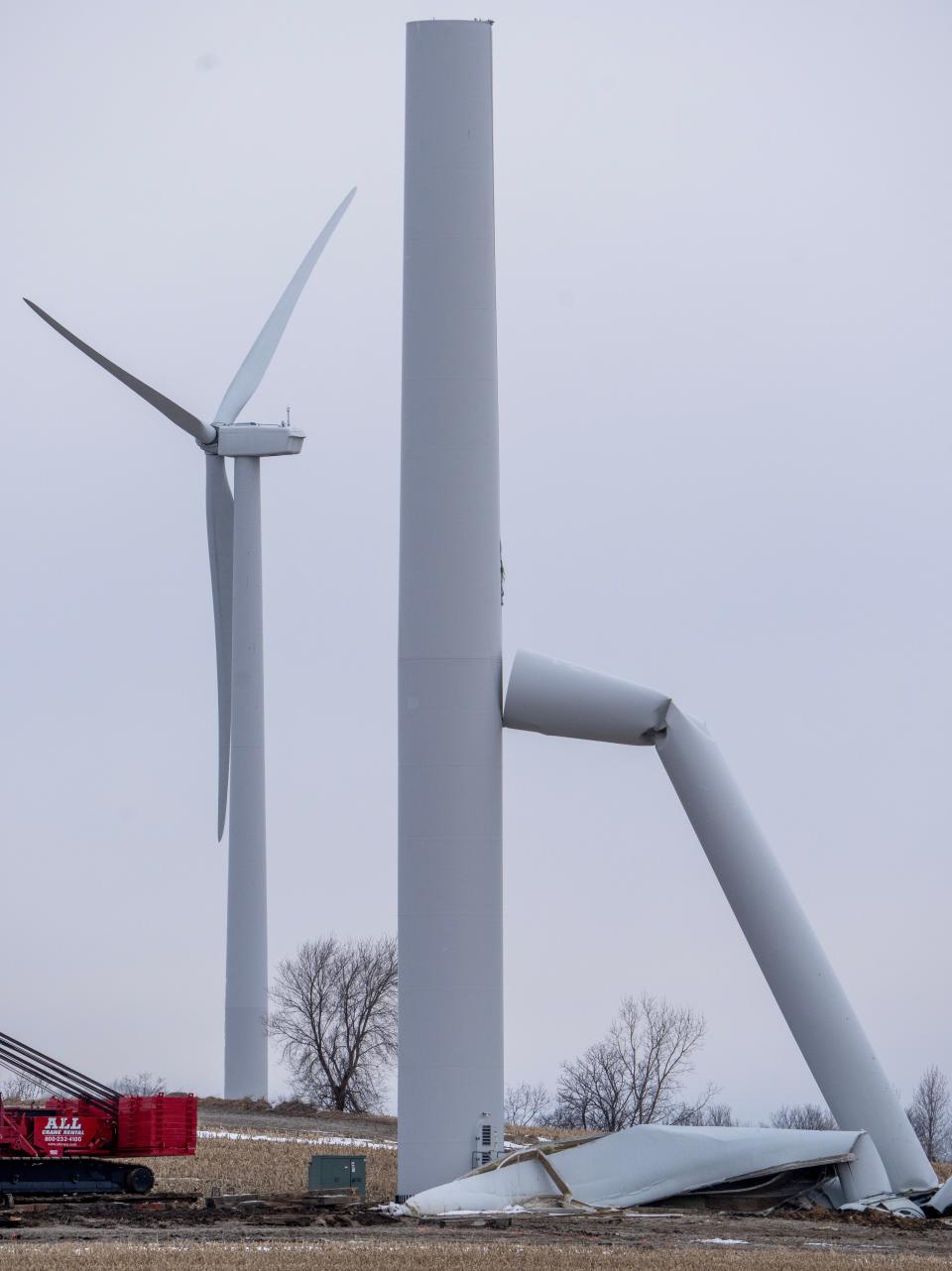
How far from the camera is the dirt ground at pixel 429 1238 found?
2295cm

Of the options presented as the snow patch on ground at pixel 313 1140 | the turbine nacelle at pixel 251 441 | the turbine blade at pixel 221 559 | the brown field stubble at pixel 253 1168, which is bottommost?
the brown field stubble at pixel 253 1168

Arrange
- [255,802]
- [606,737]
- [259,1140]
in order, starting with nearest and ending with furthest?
[606,737] < [259,1140] < [255,802]

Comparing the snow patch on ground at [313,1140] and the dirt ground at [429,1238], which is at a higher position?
the snow patch on ground at [313,1140]

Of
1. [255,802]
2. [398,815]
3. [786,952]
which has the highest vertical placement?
[255,802]

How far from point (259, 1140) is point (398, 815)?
44.9ft

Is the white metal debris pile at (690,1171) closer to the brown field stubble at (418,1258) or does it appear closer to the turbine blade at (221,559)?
the brown field stubble at (418,1258)

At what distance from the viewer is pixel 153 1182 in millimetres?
34562

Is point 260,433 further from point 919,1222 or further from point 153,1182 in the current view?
point 919,1222

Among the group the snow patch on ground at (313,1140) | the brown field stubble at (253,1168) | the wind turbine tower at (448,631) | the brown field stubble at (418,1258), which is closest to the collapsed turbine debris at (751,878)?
the wind turbine tower at (448,631)

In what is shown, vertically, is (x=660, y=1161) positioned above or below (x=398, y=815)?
below

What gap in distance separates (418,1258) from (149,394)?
30.8 metres

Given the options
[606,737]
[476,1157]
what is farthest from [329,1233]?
[606,737]

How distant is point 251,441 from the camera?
53781 mm

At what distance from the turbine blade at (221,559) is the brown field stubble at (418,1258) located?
29.5 meters
